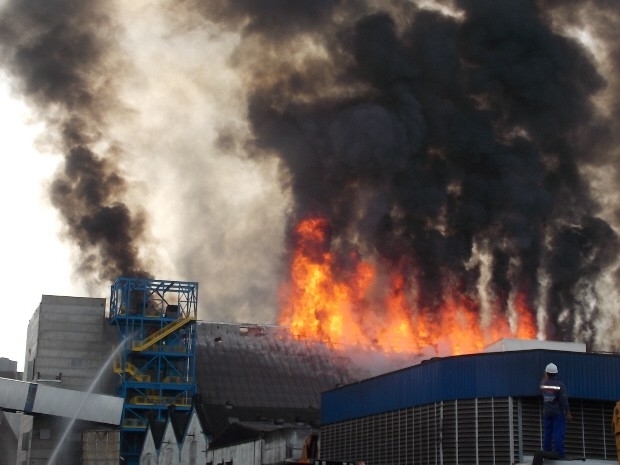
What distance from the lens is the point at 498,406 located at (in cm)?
3472

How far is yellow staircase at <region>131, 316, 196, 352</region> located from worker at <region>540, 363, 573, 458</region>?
52424 millimetres

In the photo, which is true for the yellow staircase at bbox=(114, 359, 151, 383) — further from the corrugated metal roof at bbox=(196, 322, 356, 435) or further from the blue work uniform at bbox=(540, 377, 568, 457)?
the blue work uniform at bbox=(540, 377, 568, 457)

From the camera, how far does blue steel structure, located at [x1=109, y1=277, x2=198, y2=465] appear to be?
254 ft

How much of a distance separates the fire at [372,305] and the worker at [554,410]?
47112 millimetres

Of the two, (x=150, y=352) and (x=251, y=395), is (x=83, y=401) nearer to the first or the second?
(x=150, y=352)

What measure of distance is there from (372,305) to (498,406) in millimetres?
44189

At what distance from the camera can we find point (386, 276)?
7925 centimetres

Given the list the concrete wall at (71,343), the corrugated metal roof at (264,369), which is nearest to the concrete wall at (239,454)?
the corrugated metal roof at (264,369)

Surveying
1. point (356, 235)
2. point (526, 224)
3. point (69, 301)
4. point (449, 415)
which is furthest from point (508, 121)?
point (449, 415)

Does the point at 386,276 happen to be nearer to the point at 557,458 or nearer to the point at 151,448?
the point at 151,448

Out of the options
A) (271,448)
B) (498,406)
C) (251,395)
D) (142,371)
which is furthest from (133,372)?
(498,406)

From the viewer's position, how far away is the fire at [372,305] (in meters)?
76.9

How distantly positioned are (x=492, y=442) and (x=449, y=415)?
240 cm

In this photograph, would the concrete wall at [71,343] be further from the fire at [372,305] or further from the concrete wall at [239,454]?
the concrete wall at [239,454]
